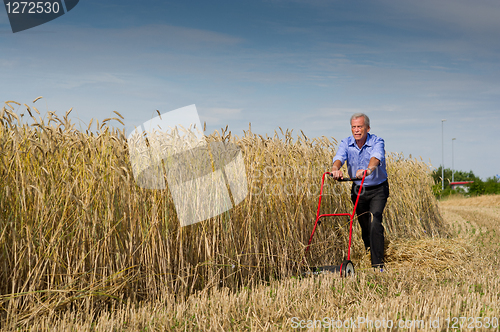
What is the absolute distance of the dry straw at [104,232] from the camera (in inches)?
111

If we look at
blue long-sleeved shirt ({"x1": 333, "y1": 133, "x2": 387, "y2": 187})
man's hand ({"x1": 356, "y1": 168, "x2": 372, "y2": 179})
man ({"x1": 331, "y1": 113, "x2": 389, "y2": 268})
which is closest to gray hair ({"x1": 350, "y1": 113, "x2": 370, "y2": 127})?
man ({"x1": 331, "y1": 113, "x2": 389, "y2": 268})

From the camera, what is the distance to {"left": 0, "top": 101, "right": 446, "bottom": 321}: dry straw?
2828 mm

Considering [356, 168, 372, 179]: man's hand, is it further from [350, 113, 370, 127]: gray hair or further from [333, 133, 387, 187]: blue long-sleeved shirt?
[350, 113, 370, 127]: gray hair

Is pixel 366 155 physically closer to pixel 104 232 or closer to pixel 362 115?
pixel 362 115

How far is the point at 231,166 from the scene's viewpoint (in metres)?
3.95

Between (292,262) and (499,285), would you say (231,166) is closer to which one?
(292,262)

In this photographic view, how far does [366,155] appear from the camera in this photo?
4516mm

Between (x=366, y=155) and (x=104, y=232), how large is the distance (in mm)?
2959

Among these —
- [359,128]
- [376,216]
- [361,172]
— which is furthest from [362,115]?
[376,216]

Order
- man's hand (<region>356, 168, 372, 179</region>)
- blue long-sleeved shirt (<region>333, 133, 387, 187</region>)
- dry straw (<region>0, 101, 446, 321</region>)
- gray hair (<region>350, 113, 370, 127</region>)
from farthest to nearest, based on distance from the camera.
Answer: gray hair (<region>350, 113, 370, 127</region>) < blue long-sleeved shirt (<region>333, 133, 387, 187</region>) < man's hand (<region>356, 168, 372, 179</region>) < dry straw (<region>0, 101, 446, 321</region>)

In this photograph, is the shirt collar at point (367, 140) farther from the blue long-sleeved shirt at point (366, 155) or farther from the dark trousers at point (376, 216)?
the dark trousers at point (376, 216)

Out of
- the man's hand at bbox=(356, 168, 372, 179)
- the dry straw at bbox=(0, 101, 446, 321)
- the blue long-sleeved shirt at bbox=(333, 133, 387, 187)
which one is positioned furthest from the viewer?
the blue long-sleeved shirt at bbox=(333, 133, 387, 187)

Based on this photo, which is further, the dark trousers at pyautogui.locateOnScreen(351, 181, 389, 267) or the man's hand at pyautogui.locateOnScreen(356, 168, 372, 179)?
the dark trousers at pyautogui.locateOnScreen(351, 181, 389, 267)

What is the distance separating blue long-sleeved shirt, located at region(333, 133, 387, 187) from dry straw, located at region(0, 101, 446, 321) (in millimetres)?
969
